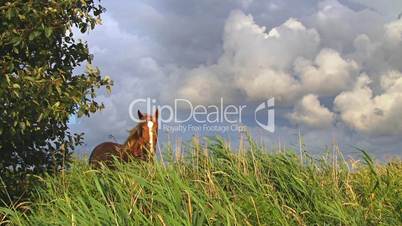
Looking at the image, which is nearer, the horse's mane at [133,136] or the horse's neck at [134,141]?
the horse's neck at [134,141]

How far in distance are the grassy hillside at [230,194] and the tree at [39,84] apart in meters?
0.75

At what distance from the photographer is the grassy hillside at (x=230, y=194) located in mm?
7070

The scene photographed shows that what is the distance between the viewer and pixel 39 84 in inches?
391

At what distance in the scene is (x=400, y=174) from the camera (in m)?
10.0

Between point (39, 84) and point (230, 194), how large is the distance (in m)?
3.89

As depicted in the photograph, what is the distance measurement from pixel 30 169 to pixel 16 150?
0.47m

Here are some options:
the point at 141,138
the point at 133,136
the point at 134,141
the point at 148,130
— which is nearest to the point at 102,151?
the point at 133,136

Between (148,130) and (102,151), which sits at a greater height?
(148,130)

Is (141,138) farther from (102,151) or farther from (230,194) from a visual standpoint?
(230,194)

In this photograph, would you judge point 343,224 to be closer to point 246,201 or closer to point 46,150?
point 246,201

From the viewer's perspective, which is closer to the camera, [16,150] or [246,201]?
[246,201]

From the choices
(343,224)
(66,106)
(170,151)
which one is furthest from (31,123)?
(343,224)

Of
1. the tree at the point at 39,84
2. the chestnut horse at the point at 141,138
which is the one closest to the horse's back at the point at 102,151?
the chestnut horse at the point at 141,138

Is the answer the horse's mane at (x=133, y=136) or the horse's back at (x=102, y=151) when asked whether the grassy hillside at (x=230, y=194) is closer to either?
the horse's mane at (x=133, y=136)
